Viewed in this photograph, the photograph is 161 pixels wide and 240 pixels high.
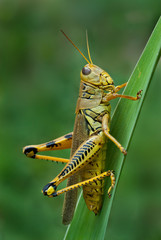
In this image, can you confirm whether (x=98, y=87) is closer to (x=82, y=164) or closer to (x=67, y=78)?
(x=82, y=164)

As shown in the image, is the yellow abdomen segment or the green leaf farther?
the yellow abdomen segment

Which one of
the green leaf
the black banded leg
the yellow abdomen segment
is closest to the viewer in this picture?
the green leaf

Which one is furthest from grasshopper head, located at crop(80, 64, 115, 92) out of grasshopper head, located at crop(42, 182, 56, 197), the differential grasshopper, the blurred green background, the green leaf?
grasshopper head, located at crop(42, 182, 56, 197)

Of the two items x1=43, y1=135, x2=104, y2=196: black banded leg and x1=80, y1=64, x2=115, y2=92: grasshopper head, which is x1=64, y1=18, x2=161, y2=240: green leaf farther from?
→ x1=80, y1=64, x2=115, y2=92: grasshopper head

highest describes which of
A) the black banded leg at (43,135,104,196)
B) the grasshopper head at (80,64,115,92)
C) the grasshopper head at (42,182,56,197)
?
the grasshopper head at (80,64,115,92)

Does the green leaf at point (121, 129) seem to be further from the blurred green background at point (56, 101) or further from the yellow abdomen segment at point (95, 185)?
the blurred green background at point (56, 101)

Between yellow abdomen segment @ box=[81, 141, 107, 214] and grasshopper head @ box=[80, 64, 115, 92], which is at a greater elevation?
grasshopper head @ box=[80, 64, 115, 92]
